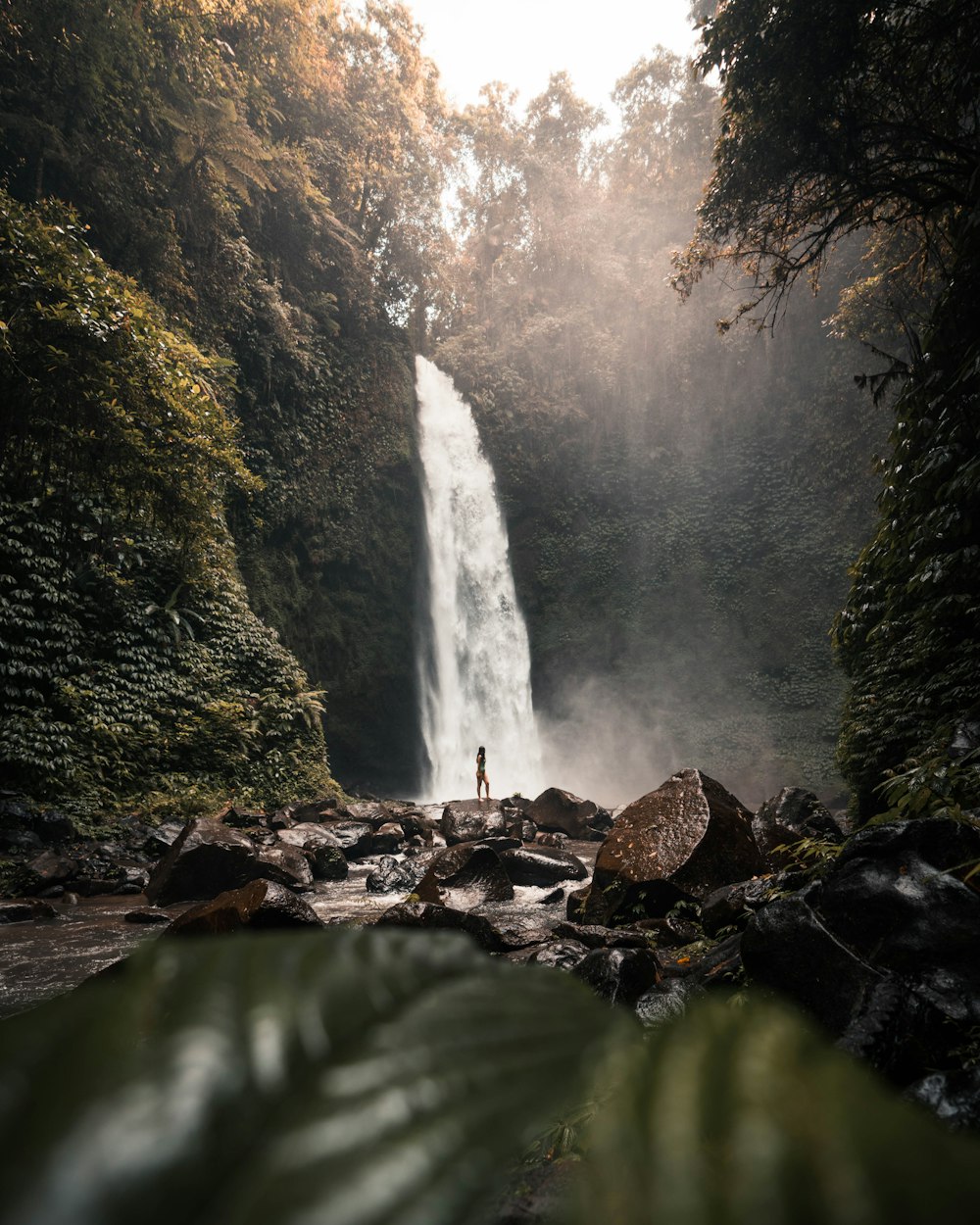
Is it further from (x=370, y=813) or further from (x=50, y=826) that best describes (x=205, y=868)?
(x=370, y=813)

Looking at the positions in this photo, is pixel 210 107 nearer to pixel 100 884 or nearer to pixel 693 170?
pixel 100 884

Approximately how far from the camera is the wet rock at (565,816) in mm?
11359

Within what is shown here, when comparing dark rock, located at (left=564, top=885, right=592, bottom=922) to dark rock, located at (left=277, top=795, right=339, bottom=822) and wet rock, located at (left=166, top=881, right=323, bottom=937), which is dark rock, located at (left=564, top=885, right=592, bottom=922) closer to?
wet rock, located at (left=166, top=881, right=323, bottom=937)

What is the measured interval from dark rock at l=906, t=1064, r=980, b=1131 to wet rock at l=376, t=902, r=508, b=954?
3.11 meters

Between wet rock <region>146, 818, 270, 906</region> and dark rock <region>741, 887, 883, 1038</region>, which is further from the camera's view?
wet rock <region>146, 818, 270, 906</region>

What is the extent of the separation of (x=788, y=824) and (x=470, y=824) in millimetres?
4492

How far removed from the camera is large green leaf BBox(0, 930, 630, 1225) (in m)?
0.20

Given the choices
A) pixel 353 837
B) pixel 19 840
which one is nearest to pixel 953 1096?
pixel 19 840

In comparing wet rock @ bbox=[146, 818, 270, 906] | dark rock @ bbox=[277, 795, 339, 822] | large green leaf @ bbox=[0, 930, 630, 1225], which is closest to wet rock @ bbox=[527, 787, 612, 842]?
dark rock @ bbox=[277, 795, 339, 822]

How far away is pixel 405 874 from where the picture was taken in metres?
7.40

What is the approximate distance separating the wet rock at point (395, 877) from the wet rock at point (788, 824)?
3.72m

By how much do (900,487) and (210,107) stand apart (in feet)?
42.8

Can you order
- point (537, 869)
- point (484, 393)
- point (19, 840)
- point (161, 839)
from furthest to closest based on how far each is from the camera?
point (484, 393), point (161, 839), point (537, 869), point (19, 840)

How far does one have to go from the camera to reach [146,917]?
539 centimetres
